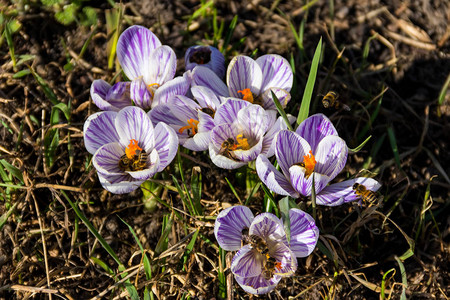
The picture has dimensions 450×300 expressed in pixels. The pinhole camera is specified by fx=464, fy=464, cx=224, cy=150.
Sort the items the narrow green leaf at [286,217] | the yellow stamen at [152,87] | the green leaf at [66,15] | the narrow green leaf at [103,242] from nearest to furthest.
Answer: the narrow green leaf at [286,217], the narrow green leaf at [103,242], the yellow stamen at [152,87], the green leaf at [66,15]

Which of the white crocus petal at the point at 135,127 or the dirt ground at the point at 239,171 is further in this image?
the dirt ground at the point at 239,171

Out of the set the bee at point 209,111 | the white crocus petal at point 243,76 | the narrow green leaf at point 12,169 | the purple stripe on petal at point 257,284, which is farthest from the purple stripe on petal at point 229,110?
the narrow green leaf at point 12,169

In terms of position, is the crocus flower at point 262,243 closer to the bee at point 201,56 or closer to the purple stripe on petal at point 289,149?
the purple stripe on petal at point 289,149

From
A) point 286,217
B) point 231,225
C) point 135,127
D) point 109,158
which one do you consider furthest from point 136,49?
point 286,217

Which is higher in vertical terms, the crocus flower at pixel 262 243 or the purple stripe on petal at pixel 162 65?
the purple stripe on petal at pixel 162 65

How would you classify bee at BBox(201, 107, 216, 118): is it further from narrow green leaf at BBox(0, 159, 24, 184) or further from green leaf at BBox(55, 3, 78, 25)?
green leaf at BBox(55, 3, 78, 25)

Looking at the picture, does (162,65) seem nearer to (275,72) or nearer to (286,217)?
(275,72)
